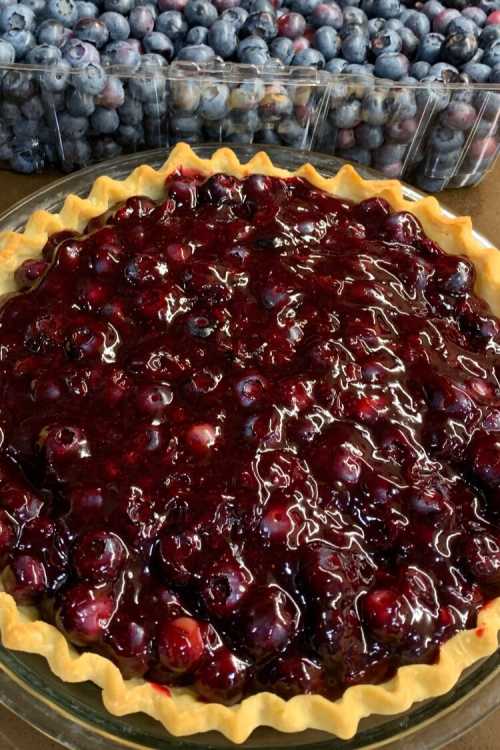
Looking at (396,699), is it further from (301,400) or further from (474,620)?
(301,400)

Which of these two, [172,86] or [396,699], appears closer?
[396,699]

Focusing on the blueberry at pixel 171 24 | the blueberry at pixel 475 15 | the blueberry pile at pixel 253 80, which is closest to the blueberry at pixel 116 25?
the blueberry pile at pixel 253 80

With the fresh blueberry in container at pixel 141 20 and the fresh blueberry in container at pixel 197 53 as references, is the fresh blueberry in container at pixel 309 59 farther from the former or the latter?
the fresh blueberry in container at pixel 141 20

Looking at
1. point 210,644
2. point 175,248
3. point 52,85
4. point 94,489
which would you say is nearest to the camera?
point 210,644

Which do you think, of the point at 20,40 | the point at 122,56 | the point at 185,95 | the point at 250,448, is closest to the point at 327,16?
the point at 185,95

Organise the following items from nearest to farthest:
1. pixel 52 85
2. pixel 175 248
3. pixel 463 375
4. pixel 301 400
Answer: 1. pixel 301 400
2. pixel 463 375
3. pixel 175 248
4. pixel 52 85

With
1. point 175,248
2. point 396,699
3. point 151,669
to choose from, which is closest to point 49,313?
point 175,248

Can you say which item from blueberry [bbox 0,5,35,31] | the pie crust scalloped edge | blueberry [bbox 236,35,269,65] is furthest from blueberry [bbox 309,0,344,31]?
the pie crust scalloped edge

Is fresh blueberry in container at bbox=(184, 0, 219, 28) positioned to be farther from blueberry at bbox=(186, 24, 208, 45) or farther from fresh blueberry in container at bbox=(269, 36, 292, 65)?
fresh blueberry in container at bbox=(269, 36, 292, 65)
